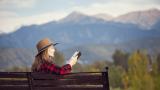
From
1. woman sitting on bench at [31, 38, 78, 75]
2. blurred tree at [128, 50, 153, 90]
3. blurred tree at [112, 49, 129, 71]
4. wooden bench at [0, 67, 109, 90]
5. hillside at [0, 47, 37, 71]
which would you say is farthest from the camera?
hillside at [0, 47, 37, 71]

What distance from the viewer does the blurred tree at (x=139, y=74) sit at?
35.8 m

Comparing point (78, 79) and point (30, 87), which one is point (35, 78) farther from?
point (78, 79)

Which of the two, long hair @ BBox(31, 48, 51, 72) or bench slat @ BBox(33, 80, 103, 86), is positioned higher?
long hair @ BBox(31, 48, 51, 72)

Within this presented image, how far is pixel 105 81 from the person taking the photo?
246 cm

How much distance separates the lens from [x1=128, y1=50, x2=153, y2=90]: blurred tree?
118 ft

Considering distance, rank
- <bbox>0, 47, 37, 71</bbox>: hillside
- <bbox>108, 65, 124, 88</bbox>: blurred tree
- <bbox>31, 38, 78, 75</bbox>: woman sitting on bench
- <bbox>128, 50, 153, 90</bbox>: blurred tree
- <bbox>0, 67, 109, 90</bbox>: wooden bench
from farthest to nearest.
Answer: <bbox>0, 47, 37, 71</bbox>: hillside < <bbox>108, 65, 124, 88</bbox>: blurred tree < <bbox>128, 50, 153, 90</bbox>: blurred tree < <bbox>31, 38, 78, 75</bbox>: woman sitting on bench < <bbox>0, 67, 109, 90</bbox>: wooden bench

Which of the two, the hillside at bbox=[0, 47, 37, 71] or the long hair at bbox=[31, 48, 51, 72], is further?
the hillside at bbox=[0, 47, 37, 71]

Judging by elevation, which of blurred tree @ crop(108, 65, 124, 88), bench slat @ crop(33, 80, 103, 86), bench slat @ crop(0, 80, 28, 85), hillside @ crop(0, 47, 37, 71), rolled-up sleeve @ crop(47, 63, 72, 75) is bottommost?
blurred tree @ crop(108, 65, 124, 88)

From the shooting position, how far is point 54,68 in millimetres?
2557

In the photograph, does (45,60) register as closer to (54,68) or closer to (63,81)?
(54,68)

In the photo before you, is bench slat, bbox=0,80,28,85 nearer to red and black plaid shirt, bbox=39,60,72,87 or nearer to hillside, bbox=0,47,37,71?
red and black plaid shirt, bbox=39,60,72,87

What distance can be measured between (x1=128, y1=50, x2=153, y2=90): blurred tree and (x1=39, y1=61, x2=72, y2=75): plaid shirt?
34.7m

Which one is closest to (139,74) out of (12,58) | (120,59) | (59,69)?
(59,69)

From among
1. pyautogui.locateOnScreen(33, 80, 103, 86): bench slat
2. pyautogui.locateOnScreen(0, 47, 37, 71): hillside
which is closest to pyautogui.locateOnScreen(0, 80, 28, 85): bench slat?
pyautogui.locateOnScreen(33, 80, 103, 86): bench slat
